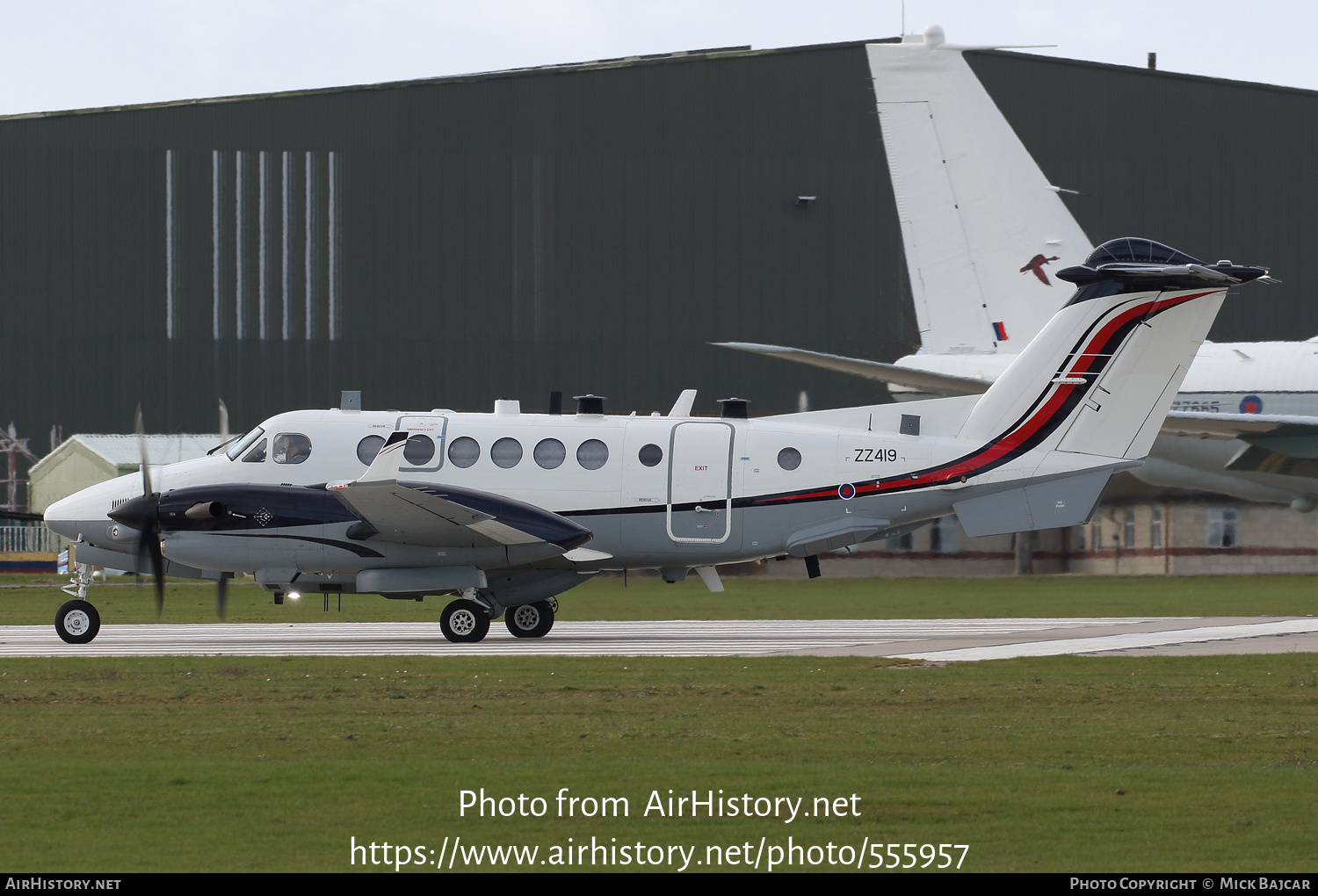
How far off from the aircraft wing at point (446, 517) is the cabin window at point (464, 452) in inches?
20.2

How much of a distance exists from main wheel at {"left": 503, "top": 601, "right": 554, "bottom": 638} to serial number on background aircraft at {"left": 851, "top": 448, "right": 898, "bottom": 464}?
5.40 m

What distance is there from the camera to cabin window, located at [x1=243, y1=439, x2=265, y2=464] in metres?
23.3

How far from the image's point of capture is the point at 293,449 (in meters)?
23.2

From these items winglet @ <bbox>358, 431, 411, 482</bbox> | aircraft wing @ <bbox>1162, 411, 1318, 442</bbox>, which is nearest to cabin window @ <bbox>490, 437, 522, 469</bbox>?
winglet @ <bbox>358, 431, 411, 482</bbox>

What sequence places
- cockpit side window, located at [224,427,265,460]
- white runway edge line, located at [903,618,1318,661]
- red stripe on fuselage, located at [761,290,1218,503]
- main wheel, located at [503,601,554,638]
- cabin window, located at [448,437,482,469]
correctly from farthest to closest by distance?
main wheel, located at [503,601,554,638], cockpit side window, located at [224,427,265,460], cabin window, located at [448,437,482,469], red stripe on fuselage, located at [761,290,1218,503], white runway edge line, located at [903,618,1318,661]

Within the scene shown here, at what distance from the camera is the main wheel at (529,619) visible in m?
23.8

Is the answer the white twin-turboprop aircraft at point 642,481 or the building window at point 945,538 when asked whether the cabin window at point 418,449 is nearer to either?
the white twin-turboprop aircraft at point 642,481

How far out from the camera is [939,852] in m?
8.41

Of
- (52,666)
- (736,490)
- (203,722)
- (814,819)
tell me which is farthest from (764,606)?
(814,819)

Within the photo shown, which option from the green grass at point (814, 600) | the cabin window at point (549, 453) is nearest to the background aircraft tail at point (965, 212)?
the green grass at point (814, 600)

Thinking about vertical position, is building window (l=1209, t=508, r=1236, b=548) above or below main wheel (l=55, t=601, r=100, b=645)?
below

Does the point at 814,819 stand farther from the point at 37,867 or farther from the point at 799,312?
the point at 799,312

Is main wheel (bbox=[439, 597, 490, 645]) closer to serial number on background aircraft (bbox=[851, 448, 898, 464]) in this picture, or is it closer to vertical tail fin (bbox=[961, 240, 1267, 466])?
serial number on background aircraft (bbox=[851, 448, 898, 464])

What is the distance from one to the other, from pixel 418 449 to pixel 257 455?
2.53m
